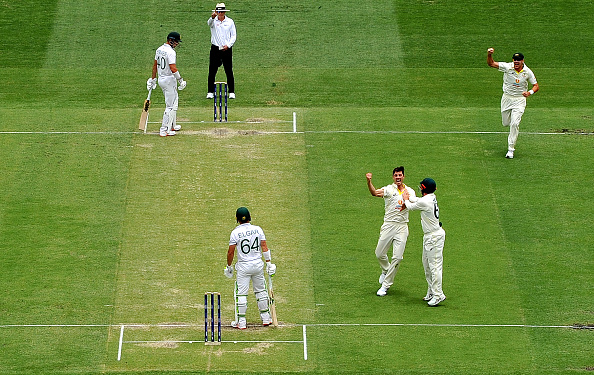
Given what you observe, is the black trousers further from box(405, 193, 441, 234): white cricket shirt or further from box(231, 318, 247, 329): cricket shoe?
box(231, 318, 247, 329): cricket shoe

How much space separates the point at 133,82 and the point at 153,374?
1570cm

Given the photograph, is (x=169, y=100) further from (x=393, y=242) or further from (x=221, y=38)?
(x=393, y=242)

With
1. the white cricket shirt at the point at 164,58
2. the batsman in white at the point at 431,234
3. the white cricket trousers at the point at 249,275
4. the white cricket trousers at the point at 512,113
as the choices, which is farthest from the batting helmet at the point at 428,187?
the white cricket shirt at the point at 164,58

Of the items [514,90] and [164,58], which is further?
[164,58]

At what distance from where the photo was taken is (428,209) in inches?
814

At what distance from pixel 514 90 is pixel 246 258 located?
33.6ft

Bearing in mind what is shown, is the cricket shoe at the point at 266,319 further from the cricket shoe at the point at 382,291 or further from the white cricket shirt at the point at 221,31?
the white cricket shirt at the point at 221,31

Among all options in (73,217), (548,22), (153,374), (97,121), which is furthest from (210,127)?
(548,22)

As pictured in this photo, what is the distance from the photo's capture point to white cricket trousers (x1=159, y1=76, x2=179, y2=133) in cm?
2827

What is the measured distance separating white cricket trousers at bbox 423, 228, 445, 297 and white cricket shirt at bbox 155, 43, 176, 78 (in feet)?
32.4

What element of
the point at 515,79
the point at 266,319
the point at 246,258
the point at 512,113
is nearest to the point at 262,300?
the point at 266,319

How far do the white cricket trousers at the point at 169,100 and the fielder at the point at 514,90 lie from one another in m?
8.09

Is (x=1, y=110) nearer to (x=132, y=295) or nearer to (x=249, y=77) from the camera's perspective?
(x=249, y=77)

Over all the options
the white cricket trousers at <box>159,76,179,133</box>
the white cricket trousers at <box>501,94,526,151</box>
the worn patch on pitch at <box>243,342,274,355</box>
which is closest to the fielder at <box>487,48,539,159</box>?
the white cricket trousers at <box>501,94,526,151</box>
